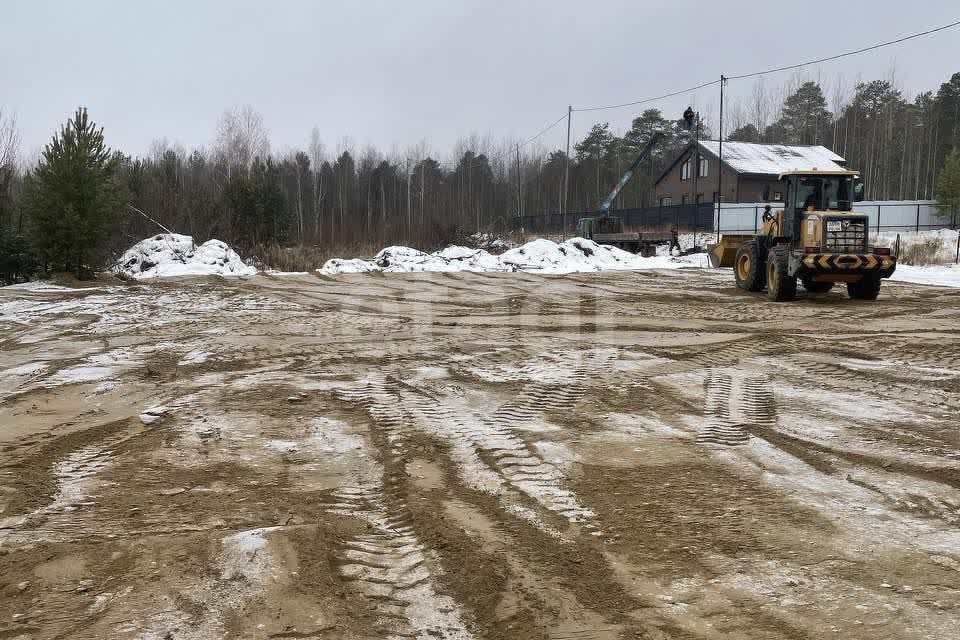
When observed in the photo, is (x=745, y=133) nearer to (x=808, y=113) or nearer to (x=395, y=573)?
(x=808, y=113)

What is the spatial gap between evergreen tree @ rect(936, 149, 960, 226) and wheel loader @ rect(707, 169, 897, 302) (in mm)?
29779

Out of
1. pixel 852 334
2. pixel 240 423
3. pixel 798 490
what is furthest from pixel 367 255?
pixel 798 490

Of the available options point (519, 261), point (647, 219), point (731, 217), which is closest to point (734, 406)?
point (519, 261)

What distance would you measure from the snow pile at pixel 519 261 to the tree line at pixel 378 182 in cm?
361

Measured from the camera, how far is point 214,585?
9.44 feet

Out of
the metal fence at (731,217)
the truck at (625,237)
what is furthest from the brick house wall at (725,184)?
the truck at (625,237)

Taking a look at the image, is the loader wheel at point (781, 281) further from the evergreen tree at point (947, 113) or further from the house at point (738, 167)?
Answer: the evergreen tree at point (947, 113)

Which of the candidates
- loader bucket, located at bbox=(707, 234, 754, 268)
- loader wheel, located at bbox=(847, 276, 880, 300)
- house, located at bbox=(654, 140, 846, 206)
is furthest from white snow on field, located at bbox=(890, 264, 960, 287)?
house, located at bbox=(654, 140, 846, 206)

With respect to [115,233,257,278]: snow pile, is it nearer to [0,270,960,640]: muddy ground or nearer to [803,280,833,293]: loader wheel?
[0,270,960,640]: muddy ground

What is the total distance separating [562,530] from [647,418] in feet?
7.81

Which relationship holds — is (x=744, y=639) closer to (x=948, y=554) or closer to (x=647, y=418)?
(x=948, y=554)

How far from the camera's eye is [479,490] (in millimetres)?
4012

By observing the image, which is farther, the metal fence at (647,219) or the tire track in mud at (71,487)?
the metal fence at (647,219)

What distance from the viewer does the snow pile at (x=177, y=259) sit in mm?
22047
